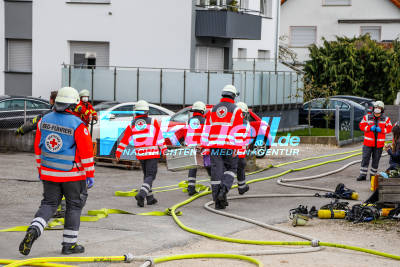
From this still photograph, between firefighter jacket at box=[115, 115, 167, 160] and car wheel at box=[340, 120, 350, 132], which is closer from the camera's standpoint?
firefighter jacket at box=[115, 115, 167, 160]

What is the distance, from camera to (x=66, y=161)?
26.7 feet

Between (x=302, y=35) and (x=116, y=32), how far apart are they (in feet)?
72.6

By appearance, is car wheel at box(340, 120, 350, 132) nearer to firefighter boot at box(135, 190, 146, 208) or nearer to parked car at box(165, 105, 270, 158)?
parked car at box(165, 105, 270, 158)

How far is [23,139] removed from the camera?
67.5ft

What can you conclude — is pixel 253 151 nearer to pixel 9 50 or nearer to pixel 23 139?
pixel 23 139

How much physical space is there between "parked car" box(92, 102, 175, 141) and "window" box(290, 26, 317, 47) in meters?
26.5

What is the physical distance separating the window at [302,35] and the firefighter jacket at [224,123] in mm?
35611

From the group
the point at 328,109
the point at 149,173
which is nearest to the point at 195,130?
the point at 149,173

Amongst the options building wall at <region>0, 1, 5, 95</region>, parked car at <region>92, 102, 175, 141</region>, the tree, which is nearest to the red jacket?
parked car at <region>92, 102, 175, 141</region>

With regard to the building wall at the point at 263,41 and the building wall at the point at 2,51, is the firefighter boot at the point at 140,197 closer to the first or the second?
the building wall at the point at 2,51

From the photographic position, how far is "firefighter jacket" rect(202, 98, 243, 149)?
11859 millimetres

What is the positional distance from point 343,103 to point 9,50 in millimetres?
13016

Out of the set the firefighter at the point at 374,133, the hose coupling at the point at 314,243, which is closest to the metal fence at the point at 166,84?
the firefighter at the point at 374,133

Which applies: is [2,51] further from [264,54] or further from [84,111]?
[84,111]
